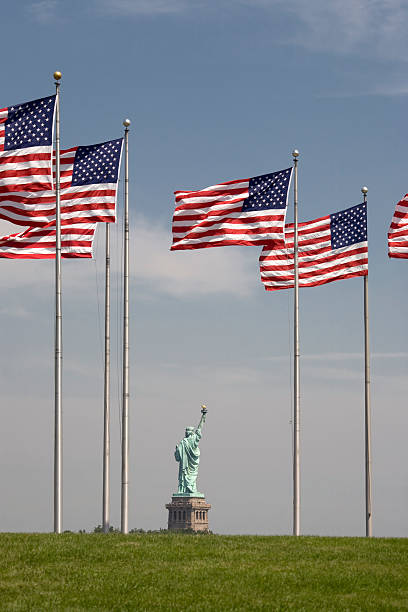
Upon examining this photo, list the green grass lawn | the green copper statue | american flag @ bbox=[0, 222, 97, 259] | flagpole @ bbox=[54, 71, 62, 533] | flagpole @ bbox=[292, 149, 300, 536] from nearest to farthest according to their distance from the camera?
the green grass lawn
flagpole @ bbox=[54, 71, 62, 533]
american flag @ bbox=[0, 222, 97, 259]
flagpole @ bbox=[292, 149, 300, 536]
the green copper statue

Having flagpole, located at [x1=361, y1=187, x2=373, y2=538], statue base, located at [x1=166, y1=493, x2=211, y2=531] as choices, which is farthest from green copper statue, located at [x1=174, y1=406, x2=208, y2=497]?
flagpole, located at [x1=361, y1=187, x2=373, y2=538]

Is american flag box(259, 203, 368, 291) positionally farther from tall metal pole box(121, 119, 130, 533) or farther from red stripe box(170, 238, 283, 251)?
tall metal pole box(121, 119, 130, 533)

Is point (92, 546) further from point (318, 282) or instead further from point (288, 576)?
point (318, 282)

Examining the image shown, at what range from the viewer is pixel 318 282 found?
130 ft

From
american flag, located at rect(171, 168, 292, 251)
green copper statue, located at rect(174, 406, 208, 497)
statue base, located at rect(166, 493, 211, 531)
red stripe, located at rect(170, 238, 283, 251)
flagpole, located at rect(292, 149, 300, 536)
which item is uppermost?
american flag, located at rect(171, 168, 292, 251)

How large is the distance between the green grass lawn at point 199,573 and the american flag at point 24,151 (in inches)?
412

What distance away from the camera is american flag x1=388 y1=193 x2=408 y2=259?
39594mm

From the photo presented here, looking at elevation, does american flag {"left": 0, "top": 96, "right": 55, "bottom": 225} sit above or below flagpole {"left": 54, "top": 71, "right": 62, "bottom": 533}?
above

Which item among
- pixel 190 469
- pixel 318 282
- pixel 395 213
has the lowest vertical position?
pixel 190 469

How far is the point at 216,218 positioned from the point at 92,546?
11.8 metres

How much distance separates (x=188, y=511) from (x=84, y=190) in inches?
2464

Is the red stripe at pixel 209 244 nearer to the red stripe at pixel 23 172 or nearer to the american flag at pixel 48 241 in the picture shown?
the american flag at pixel 48 241

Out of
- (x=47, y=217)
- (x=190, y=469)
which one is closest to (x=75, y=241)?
(x=47, y=217)

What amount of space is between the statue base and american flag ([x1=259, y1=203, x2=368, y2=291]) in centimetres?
5691
